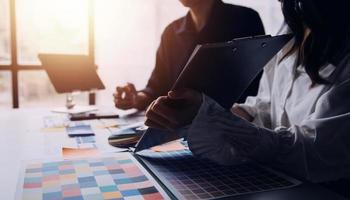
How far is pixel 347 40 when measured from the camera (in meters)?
0.91

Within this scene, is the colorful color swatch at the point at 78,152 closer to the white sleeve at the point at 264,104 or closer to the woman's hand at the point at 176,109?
the woman's hand at the point at 176,109

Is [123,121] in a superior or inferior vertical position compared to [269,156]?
inferior

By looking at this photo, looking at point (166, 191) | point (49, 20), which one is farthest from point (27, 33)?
point (166, 191)

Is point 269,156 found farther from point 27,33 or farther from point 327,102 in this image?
point 27,33

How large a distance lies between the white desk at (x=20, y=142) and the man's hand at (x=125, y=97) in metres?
0.11

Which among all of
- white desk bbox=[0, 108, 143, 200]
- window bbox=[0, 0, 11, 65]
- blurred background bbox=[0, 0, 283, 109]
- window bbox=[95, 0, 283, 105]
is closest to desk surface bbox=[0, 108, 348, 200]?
white desk bbox=[0, 108, 143, 200]

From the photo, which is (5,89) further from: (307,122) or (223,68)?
(307,122)

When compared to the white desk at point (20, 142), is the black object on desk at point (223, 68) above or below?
above

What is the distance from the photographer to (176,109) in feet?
2.75

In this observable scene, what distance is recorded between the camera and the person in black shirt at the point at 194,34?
177 centimetres

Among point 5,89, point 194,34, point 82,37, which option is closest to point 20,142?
point 194,34

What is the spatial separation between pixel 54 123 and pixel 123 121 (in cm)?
28

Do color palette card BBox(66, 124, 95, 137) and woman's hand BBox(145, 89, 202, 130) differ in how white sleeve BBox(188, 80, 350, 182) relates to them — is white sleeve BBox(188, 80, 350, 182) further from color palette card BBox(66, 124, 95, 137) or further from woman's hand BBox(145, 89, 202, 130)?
color palette card BBox(66, 124, 95, 137)

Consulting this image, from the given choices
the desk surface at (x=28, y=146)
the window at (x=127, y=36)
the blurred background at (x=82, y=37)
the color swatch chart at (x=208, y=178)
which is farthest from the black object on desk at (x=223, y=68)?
the window at (x=127, y=36)
